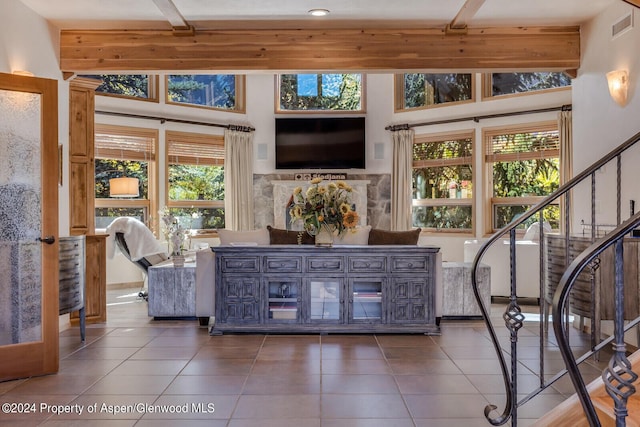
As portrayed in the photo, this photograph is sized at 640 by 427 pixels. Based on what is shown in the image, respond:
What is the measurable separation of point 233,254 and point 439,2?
9.22 ft

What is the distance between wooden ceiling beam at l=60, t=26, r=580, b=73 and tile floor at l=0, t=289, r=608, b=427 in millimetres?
2519

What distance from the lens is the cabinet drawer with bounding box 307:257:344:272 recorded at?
14.8 feet

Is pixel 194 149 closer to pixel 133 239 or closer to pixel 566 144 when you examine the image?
pixel 133 239

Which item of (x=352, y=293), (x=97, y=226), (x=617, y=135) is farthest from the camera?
(x=97, y=226)

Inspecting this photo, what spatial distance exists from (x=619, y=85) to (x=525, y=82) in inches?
144

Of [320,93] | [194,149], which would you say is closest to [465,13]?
[320,93]

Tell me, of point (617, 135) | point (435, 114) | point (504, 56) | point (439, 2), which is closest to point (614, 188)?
point (617, 135)

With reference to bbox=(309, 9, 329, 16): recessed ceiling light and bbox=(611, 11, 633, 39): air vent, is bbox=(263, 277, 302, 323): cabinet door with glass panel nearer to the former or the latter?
bbox=(309, 9, 329, 16): recessed ceiling light

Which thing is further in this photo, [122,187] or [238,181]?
[238,181]

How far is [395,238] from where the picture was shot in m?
4.84

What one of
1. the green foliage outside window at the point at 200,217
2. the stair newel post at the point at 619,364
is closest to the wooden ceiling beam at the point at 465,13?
the stair newel post at the point at 619,364

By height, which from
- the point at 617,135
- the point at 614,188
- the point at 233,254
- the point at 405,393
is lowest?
the point at 405,393

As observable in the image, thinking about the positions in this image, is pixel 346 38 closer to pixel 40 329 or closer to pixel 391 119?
pixel 40 329

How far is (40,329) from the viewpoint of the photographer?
3.34 meters
